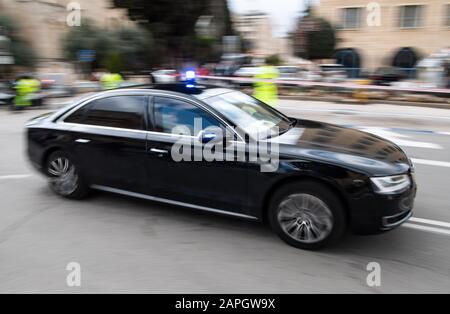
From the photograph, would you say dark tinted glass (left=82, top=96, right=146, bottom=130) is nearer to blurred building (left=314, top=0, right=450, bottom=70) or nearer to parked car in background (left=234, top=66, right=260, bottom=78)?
parked car in background (left=234, top=66, right=260, bottom=78)

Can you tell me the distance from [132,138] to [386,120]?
8543mm

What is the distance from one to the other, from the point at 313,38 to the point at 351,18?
7.60 metres

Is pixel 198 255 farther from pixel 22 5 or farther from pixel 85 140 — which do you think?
pixel 22 5

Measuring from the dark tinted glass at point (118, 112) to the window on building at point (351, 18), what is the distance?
33856mm

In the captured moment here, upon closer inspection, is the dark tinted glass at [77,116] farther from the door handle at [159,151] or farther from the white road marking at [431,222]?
the white road marking at [431,222]

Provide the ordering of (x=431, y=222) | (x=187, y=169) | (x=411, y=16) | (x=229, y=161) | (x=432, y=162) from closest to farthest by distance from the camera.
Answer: (x=229, y=161), (x=187, y=169), (x=431, y=222), (x=432, y=162), (x=411, y=16)

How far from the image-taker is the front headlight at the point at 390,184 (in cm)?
366

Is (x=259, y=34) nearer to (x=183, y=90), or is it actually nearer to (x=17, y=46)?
(x=17, y=46)

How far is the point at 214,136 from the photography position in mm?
4168

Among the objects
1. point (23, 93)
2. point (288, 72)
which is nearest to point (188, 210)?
point (23, 93)

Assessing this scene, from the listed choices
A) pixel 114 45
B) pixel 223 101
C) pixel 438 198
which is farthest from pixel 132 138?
pixel 114 45

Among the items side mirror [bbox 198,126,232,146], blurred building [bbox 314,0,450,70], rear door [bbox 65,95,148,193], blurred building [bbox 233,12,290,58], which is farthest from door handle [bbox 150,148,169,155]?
blurred building [bbox 233,12,290,58]

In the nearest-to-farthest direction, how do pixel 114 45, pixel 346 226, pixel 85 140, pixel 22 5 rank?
pixel 346 226
pixel 85 140
pixel 114 45
pixel 22 5

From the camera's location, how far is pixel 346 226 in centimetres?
382
